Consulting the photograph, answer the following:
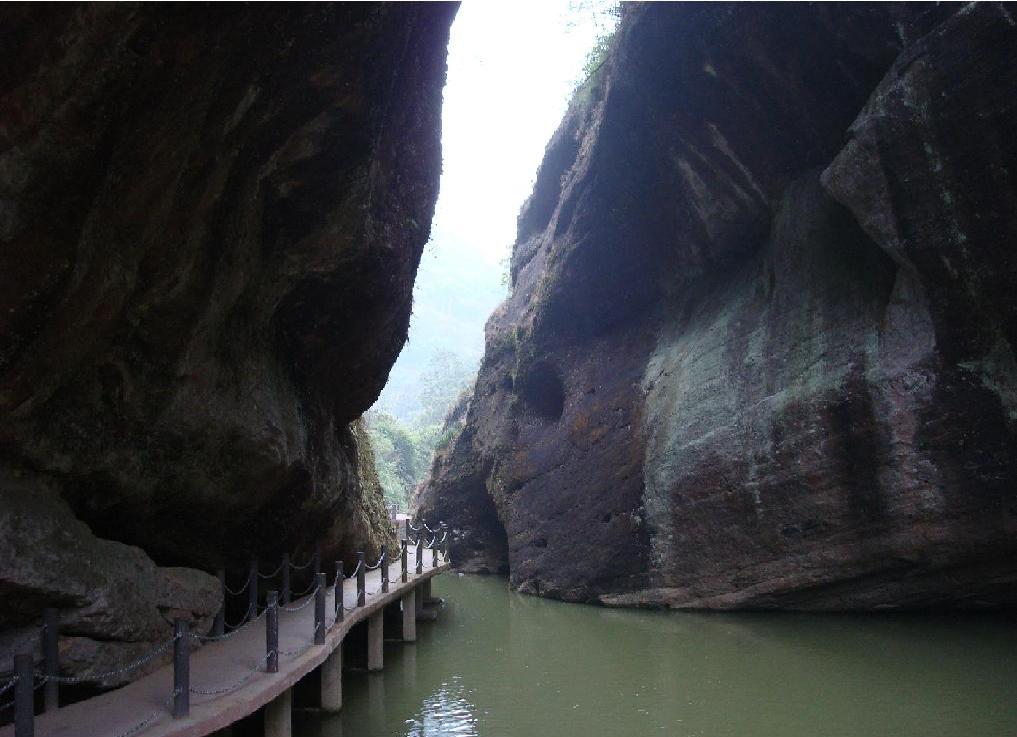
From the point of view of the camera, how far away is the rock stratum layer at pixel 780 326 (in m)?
12.6

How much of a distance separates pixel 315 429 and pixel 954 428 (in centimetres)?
976

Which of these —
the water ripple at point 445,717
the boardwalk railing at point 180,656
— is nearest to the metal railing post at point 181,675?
the boardwalk railing at point 180,656

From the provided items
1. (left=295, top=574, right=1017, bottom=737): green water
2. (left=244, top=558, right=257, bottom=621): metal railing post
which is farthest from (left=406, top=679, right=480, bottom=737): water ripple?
(left=244, top=558, right=257, bottom=621): metal railing post

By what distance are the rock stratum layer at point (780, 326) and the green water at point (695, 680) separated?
149cm

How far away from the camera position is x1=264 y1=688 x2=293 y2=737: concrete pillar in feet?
25.5

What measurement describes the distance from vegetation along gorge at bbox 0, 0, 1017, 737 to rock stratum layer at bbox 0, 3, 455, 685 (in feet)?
A: 0.12

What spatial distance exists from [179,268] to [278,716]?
4271mm

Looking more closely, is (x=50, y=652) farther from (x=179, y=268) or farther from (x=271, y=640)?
(x=179, y=268)

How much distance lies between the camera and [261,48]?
21.7 feet

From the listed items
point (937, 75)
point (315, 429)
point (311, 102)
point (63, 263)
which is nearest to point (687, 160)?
point (937, 75)

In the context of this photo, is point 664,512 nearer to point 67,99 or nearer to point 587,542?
point 587,542

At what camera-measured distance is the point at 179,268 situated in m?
7.20

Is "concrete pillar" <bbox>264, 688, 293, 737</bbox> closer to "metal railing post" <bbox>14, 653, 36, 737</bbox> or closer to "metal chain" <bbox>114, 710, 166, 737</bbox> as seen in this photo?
"metal chain" <bbox>114, 710, 166, 737</bbox>

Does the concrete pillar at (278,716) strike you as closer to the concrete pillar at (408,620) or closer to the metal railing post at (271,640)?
the metal railing post at (271,640)
